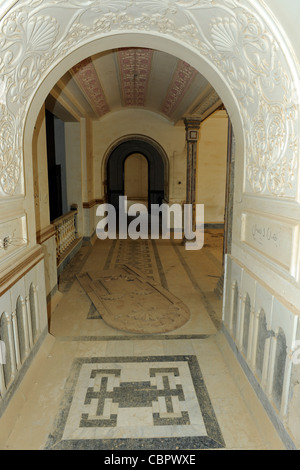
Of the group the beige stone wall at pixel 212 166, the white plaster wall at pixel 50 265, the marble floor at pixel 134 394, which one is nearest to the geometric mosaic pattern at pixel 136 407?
the marble floor at pixel 134 394

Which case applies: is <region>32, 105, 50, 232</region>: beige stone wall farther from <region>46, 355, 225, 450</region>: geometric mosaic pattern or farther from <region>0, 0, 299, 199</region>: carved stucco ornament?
<region>46, 355, 225, 450</region>: geometric mosaic pattern

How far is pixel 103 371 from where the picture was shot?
3012mm

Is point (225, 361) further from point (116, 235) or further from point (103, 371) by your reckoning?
point (116, 235)

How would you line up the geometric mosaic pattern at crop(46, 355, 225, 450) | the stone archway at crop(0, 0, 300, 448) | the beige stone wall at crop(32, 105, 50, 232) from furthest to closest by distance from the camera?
the beige stone wall at crop(32, 105, 50, 232) → the geometric mosaic pattern at crop(46, 355, 225, 450) → the stone archway at crop(0, 0, 300, 448)

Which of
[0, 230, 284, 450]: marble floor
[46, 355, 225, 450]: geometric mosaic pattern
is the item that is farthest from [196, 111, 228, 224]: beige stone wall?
[46, 355, 225, 450]: geometric mosaic pattern

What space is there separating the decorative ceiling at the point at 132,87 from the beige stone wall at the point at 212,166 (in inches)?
89.4

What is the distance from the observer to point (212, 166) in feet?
36.3

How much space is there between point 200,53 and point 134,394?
2.94 metres

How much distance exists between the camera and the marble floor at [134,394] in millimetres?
2217

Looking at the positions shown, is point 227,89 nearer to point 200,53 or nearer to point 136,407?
point 200,53

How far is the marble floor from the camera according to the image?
87.3 inches

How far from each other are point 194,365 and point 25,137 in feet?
8.54

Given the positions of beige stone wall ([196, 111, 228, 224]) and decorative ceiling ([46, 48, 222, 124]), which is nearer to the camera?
decorative ceiling ([46, 48, 222, 124])
